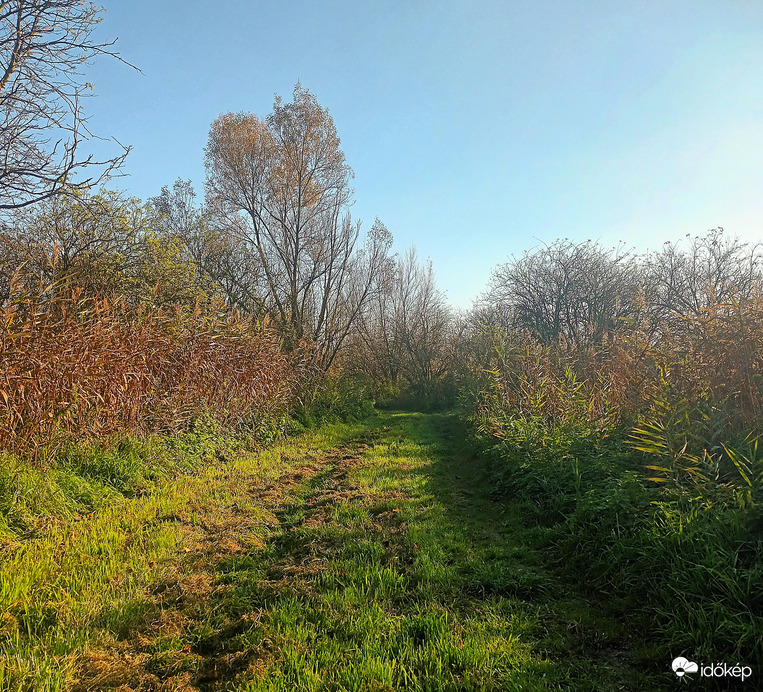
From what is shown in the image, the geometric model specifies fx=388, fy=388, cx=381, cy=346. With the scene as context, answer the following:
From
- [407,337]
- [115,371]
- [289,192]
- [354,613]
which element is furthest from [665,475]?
[407,337]

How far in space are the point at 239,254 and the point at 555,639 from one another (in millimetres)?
16606

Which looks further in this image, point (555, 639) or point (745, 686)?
point (555, 639)

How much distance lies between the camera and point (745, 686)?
205 centimetres

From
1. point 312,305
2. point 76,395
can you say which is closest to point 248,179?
point 312,305

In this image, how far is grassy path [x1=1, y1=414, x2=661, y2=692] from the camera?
213cm

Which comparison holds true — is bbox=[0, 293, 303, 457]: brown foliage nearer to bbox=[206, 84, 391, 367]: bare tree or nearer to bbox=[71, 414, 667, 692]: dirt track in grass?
bbox=[71, 414, 667, 692]: dirt track in grass

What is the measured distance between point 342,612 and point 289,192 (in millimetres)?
14512

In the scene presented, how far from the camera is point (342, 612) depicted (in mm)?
2715

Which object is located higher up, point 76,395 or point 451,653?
point 76,395

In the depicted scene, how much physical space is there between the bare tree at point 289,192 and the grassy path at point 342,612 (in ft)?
33.6

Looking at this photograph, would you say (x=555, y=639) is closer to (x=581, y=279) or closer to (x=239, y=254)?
(x=239, y=254)

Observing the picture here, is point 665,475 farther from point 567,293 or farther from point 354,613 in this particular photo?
point 567,293

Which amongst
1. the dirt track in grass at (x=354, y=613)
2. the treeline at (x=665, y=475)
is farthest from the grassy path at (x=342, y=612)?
the treeline at (x=665, y=475)

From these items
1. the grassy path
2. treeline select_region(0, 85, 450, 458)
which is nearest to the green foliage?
treeline select_region(0, 85, 450, 458)
